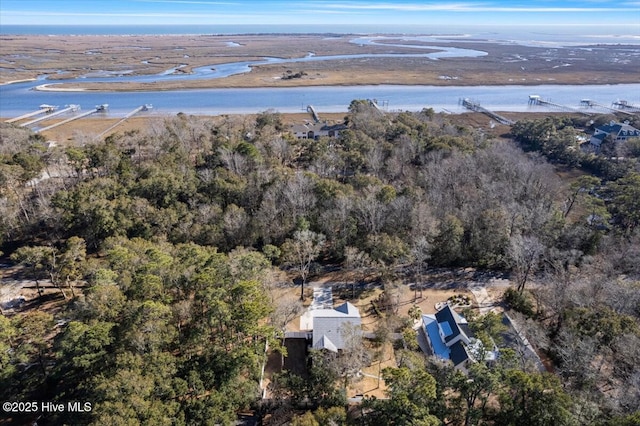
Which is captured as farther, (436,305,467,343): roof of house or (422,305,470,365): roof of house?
(436,305,467,343): roof of house

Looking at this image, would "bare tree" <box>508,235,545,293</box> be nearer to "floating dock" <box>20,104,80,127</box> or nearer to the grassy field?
"floating dock" <box>20,104,80,127</box>

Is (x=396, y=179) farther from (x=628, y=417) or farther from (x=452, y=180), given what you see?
(x=628, y=417)

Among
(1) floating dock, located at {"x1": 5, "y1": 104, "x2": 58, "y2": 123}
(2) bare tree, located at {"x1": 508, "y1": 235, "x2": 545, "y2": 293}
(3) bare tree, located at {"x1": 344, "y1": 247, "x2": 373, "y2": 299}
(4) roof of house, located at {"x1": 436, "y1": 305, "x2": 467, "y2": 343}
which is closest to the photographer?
(4) roof of house, located at {"x1": 436, "y1": 305, "x2": 467, "y2": 343}

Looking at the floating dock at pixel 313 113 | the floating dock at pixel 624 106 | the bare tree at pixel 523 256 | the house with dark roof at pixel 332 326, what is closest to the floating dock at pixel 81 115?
the floating dock at pixel 313 113

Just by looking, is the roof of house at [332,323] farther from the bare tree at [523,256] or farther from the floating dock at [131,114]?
the floating dock at [131,114]

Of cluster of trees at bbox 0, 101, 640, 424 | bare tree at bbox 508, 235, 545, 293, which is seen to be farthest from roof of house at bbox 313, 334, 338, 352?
bare tree at bbox 508, 235, 545, 293
